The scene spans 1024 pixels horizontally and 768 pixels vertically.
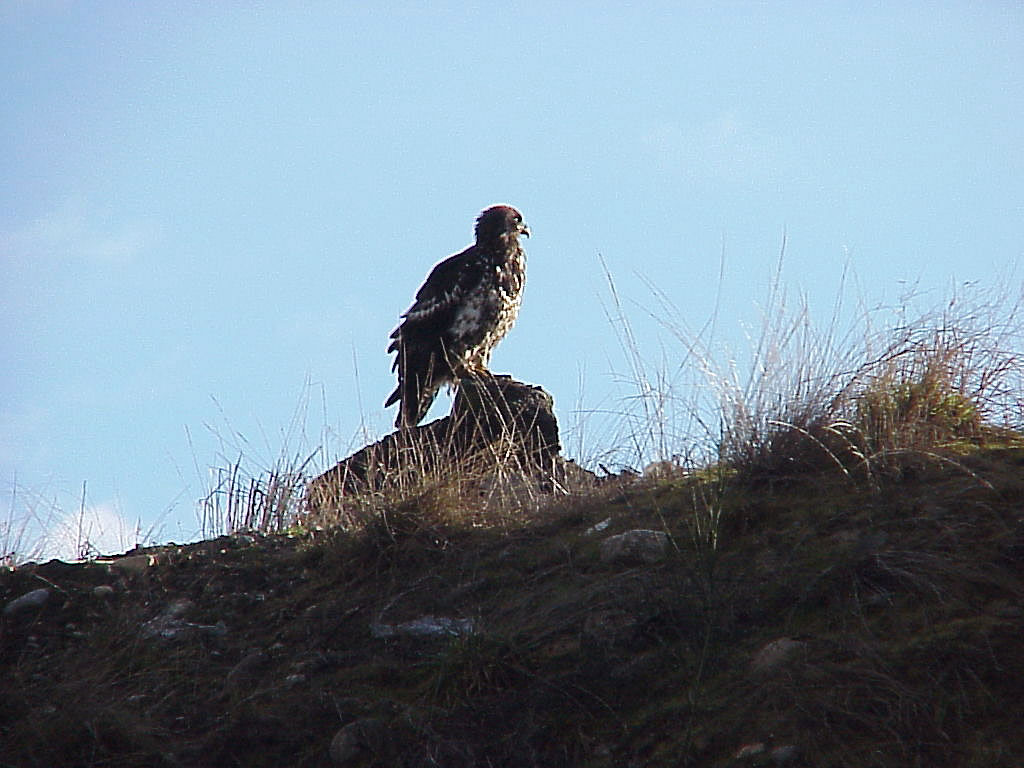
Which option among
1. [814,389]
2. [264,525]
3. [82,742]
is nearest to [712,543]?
[814,389]

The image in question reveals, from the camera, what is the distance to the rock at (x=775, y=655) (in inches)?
135

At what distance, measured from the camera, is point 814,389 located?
16.0ft

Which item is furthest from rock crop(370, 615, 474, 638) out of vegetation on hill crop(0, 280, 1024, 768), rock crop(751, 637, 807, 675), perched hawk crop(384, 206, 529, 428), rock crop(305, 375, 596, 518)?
perched hawk crop(384, 206, 529, 428)

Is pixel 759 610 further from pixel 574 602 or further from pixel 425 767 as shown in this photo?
pixel 425 767

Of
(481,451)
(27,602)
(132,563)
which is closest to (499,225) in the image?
(481,451)

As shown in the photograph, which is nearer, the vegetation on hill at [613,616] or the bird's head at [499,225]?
the vegetation on hill at [613,616]

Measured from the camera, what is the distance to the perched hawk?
9.33m

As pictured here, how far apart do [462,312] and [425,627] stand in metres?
5.25

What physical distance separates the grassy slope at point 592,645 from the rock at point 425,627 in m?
0.05

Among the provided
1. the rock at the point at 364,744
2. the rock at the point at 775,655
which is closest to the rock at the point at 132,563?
the rock at the point at 364,744

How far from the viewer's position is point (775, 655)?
3467 mm

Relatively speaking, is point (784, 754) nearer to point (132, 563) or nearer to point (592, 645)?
point (592, 645)

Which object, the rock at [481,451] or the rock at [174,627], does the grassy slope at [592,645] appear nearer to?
the rock at [174,627]

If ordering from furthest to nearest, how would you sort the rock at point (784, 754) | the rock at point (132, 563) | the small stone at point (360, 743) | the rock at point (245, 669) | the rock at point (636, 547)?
the rock at point (132, 563) < the rock at point (636, 547) < the rock at point (245, 669) < the small stone at point (360, 743) < the rock at point (784, 754)
